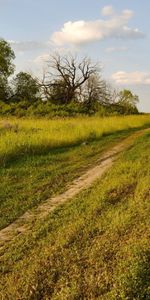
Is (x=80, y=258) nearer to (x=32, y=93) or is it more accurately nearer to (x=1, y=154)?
(x=1, y=154)

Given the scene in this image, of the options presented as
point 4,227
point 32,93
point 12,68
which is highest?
point 12,68

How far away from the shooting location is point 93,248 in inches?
208

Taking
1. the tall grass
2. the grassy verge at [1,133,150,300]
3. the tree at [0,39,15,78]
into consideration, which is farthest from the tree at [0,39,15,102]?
the grassy verge at [1,133,150,300]

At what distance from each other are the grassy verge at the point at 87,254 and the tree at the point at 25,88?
1645 inches

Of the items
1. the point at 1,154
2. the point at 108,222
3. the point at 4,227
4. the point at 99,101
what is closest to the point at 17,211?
the point at 4,227

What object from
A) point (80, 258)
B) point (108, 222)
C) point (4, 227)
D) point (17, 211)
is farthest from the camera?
point (17, 211)

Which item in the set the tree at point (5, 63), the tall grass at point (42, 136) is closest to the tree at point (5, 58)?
the tree at point (5, 63)

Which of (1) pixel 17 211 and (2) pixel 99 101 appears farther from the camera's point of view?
(2) pixel 99 101

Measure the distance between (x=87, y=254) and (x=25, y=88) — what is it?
47.1 m

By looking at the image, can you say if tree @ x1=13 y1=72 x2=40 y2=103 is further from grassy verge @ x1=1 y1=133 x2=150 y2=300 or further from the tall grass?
grassy verge @ x1=1 y1=133 x2=150 y2=300

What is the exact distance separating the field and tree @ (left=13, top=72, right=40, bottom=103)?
128 ft

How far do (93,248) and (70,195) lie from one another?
10.4 ft

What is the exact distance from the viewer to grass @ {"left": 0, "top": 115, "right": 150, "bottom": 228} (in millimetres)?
8457

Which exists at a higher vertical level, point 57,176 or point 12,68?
point 12,68
